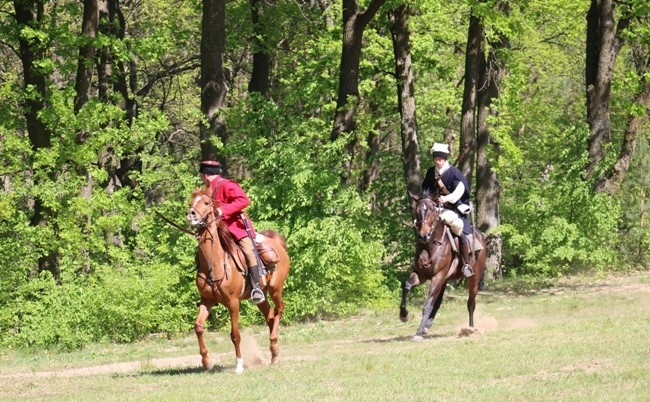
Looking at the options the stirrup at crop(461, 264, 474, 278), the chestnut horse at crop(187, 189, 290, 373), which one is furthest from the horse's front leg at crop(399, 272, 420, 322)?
the chestnut horse at crop(187, 189, 290, 373)

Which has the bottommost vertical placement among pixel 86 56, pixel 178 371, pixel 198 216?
pixel 178 371

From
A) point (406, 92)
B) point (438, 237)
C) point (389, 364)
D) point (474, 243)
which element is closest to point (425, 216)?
point (438, 237)

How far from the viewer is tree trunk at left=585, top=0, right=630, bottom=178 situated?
120ft

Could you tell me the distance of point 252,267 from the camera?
18.5 m

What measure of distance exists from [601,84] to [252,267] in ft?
69.5

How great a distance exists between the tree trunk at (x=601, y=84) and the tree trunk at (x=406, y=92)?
6.44 meters

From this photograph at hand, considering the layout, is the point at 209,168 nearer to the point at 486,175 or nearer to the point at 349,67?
the point at 349,67

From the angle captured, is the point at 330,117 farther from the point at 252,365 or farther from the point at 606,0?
the point at 252,365

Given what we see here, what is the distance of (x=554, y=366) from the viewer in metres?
16.2

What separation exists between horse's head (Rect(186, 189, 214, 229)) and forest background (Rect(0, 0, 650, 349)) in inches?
410

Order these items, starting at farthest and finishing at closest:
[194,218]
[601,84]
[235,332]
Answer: [601,84], [235,332], [194,218]

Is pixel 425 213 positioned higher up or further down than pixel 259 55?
further down

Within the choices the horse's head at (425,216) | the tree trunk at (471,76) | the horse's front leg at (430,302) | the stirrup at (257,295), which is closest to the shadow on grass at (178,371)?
the stirrup at (257,295)

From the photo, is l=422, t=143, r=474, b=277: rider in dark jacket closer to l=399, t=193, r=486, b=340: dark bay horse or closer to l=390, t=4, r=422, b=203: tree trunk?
l=399, t=193, r=486, b=340: dark bay horse
